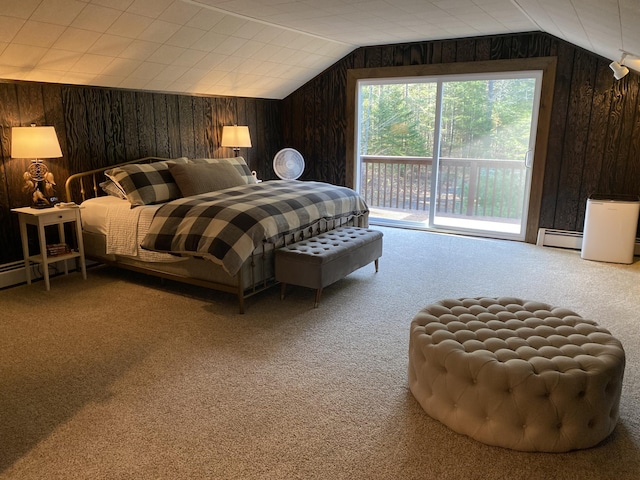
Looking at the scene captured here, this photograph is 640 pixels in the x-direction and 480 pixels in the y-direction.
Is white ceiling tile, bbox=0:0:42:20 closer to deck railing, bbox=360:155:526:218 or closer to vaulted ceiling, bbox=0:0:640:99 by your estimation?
vaulted ceiling, bbox=0:0:640:99

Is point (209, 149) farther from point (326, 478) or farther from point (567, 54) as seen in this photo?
point (326, 478)

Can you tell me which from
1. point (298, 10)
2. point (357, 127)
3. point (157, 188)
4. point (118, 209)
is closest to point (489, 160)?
point (357, 127)

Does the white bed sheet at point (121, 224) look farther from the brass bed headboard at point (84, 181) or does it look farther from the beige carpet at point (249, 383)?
the beige carpet at point (249, 383)

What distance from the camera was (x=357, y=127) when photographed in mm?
6473

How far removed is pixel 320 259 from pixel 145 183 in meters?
1.82

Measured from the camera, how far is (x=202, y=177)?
450 centimetres

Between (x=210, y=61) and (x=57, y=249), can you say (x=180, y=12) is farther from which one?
(x=57, y=249)

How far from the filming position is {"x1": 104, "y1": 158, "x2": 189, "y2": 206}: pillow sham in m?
4.14

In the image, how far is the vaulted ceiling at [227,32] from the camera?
3340mm

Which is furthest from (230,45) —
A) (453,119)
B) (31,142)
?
(453,119)

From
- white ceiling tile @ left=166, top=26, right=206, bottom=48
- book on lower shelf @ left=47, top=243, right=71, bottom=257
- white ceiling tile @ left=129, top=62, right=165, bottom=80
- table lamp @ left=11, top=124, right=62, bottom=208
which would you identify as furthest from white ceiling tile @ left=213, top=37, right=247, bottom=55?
book on lower shelf @ left=47, top=243, right=71, bottom=257

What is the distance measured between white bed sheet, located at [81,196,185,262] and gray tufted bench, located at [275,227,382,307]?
2.78ft

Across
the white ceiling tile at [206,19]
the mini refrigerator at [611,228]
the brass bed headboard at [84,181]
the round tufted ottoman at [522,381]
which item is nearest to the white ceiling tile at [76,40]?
the white ceiling tile at [206,19]

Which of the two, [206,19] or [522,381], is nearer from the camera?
[522,381]
